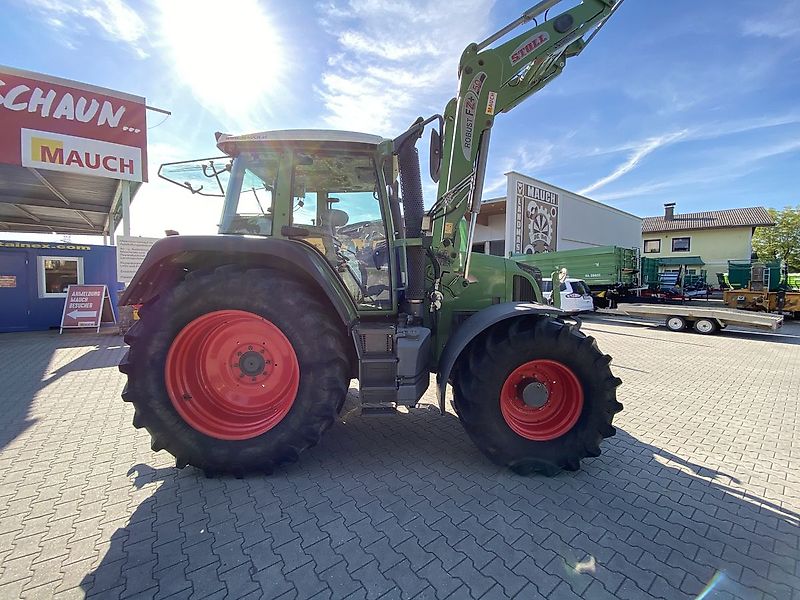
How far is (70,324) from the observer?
945 cm

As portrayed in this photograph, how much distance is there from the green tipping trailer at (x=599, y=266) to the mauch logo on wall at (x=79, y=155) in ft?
44.8

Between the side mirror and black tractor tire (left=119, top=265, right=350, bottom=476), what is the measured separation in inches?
68.3

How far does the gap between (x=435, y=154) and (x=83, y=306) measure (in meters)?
10.8

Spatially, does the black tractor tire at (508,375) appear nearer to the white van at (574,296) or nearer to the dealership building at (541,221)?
the white van at (574,296)

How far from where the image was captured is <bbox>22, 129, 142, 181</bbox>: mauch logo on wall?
7711 mm

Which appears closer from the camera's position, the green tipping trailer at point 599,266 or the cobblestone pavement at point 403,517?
the cobblestone pavement at point 403,517

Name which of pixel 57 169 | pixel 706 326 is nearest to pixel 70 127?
pixel 57 169

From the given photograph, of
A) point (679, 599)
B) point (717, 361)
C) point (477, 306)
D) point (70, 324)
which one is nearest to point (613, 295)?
point (717, 361)

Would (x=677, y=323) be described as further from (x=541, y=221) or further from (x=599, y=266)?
(x=541, y=221)

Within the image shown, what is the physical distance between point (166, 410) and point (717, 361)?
917cm

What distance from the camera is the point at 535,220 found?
60.5 feet

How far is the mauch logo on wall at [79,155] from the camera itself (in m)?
7.71

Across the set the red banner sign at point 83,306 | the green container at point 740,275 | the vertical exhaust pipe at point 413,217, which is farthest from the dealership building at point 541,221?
the vertical exhaust pipe at point 413,217

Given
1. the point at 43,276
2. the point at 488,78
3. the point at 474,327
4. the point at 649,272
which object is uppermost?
the point at 488,78
